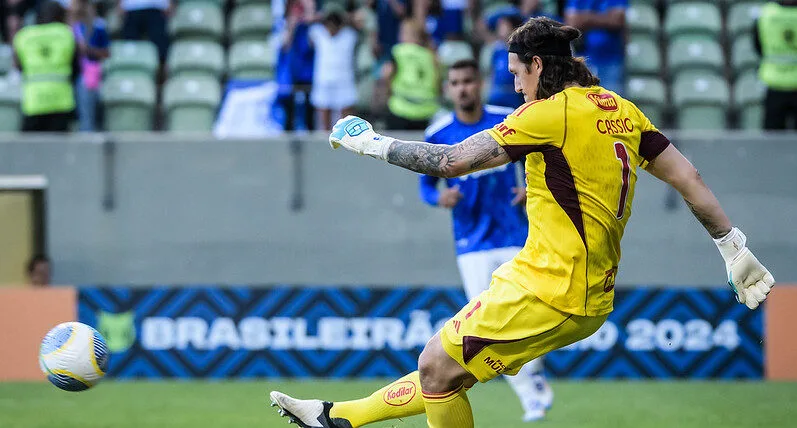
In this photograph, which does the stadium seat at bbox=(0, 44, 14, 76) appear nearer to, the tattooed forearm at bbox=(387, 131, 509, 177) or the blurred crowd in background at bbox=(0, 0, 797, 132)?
the blurred crowd in background at bbox=(0, 0, 797, 132)

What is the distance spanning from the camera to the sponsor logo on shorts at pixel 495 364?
18.3ft

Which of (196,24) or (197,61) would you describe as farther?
(196,24)

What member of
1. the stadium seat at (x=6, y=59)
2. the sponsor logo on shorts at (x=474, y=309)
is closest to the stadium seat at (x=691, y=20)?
the stadium seat at (x=6, y=59)

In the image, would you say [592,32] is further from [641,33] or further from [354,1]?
[354,1]

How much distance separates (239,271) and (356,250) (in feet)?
4.22

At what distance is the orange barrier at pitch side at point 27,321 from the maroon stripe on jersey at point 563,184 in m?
7.39

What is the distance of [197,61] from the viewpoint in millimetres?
14578

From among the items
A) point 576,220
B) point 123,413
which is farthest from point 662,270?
point 576,220

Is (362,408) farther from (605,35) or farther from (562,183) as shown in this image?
(605,35)

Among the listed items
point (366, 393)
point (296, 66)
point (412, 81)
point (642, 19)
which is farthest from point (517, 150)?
point (642, 19)

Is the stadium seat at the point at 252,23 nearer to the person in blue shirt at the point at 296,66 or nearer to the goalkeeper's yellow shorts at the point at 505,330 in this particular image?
the person in blue shirt at the point at 296,66

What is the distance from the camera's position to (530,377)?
8.98 m

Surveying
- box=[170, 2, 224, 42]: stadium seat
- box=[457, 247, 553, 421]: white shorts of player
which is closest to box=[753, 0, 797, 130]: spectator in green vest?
box=[457, 247, 553, 421]: white shorts of player

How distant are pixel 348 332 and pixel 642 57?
516 centimetres
